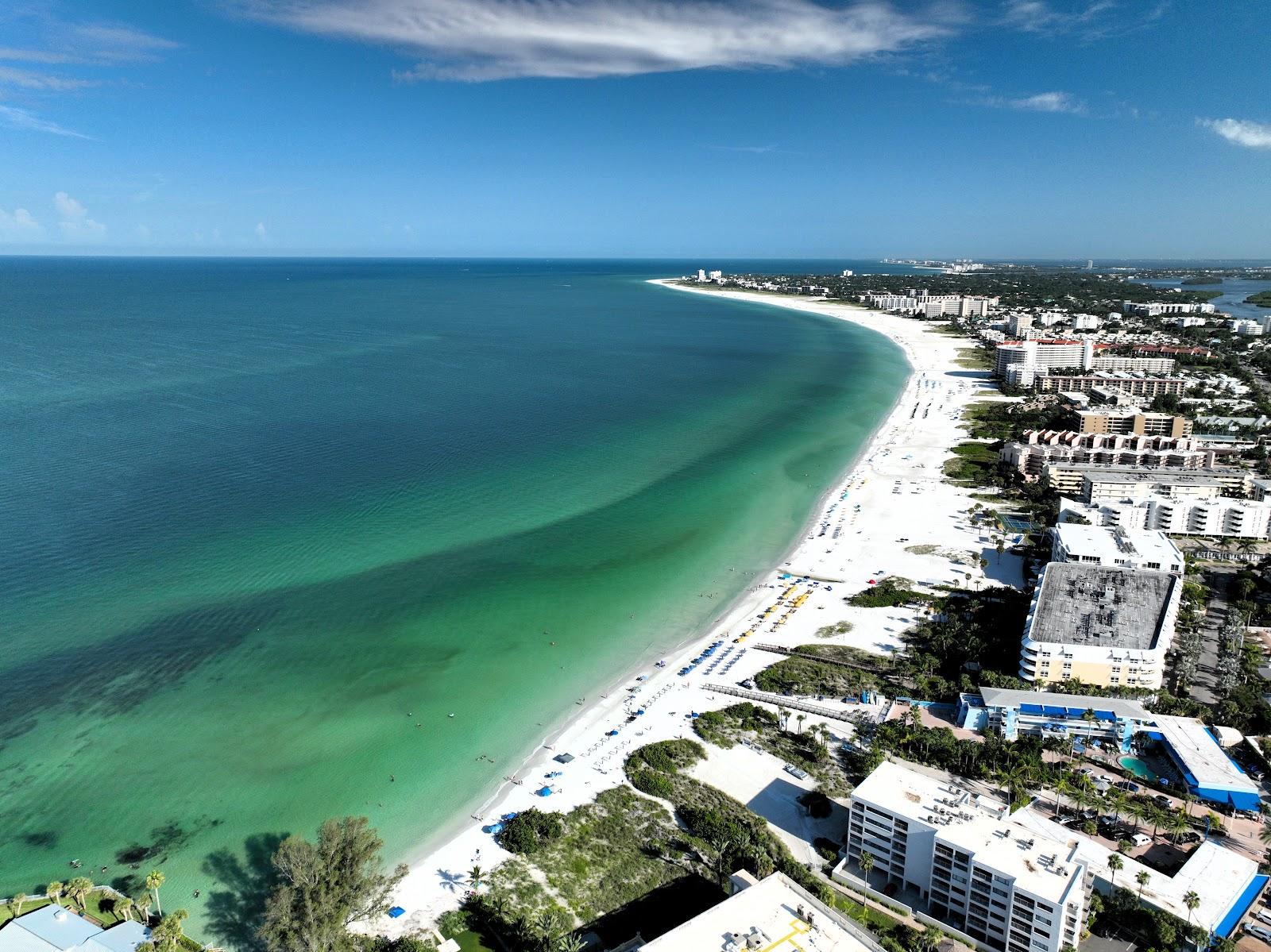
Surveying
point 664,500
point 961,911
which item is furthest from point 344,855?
point 664,500

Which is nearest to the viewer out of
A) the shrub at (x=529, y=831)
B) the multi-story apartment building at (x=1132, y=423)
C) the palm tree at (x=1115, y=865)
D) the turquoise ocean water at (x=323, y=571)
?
the palm tree at (x=1115, y=865)

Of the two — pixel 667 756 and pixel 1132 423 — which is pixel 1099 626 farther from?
pixel 1132 423

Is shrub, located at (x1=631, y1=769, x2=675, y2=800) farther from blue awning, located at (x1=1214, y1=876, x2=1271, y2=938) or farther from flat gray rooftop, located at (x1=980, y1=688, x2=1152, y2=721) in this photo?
blue awning, located at (x1=1214, y1=876, x2=1271, y2=938)

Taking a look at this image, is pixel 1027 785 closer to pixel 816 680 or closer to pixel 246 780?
pixel 816 680

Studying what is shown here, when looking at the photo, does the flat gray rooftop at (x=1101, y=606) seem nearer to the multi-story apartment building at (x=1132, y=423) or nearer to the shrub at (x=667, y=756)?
the shrub at (x=667, y=756)

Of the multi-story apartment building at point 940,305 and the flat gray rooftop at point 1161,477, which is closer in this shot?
Result: the flat gray rooftop at point 1161,477

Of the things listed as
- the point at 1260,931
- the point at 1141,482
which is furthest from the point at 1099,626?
the point at 1141,482

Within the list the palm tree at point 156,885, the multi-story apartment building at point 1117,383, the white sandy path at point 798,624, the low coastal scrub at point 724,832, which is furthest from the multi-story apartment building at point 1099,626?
the multi-story apartment building at point 1117,383
